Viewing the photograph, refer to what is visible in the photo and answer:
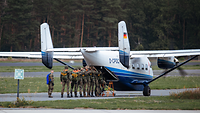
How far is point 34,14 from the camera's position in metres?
81.3

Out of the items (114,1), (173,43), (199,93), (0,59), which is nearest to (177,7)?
(173,43)

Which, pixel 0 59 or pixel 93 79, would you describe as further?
pixel 0 59

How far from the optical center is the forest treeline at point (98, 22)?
77750 mm

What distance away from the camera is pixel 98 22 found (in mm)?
84812

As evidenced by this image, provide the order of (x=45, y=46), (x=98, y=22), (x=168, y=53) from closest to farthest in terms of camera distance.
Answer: (x=45, y=46), (x=168, y=53), (x=98, y=22)

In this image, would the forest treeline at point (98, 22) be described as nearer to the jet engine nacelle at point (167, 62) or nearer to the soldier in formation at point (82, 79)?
the jet engine nacelle at point (167, 62)

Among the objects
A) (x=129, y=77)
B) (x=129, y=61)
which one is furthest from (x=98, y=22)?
(x=129, y=77)

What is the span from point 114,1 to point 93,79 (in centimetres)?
6497

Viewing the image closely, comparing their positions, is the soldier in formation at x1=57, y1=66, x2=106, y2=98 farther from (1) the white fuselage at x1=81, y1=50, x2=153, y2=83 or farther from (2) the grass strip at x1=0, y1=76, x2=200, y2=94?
(2) the grass strip at x1=0, y1=76, x2=200, y2=94

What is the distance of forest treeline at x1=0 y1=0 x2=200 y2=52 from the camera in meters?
77.8

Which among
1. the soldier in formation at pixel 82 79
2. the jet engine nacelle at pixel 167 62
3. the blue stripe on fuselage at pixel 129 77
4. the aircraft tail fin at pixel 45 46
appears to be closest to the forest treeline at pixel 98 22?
the blue stripe on fuselage at pixel 129 77

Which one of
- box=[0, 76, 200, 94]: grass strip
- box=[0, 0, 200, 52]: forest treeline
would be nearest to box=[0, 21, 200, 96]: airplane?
box=[0, 76, 200, 94]: grass strip

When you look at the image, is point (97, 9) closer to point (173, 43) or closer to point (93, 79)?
point (173, 43)

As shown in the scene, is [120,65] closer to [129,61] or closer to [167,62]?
[129,61]
